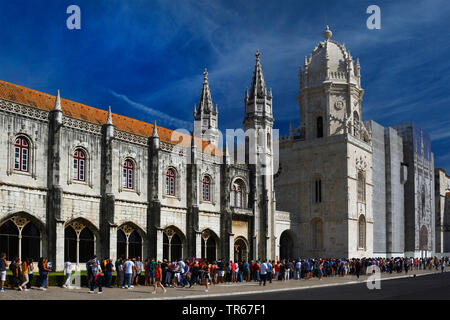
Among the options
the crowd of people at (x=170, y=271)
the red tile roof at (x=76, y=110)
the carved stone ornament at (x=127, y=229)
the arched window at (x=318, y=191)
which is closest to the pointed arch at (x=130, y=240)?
the carved stone ornament at (x=127, y=229)

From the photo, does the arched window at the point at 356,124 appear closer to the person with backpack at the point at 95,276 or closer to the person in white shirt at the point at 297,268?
the person in white shirt at the point at 297,268

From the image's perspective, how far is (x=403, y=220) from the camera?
6059 centimetres

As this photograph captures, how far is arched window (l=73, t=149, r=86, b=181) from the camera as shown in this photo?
3061 cm

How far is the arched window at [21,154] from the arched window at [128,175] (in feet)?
21.7

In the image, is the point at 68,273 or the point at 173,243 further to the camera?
the point at 173,243

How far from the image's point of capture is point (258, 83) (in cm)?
4619

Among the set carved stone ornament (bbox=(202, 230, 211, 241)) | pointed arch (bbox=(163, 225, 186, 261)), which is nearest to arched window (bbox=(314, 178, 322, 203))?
carved stone ornament (bbox=(202, 230, 211, 241))

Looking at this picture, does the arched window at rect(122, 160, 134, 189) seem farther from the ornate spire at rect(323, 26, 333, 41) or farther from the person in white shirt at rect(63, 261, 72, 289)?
the ornate spire at rect(323, 26, 333, 41)

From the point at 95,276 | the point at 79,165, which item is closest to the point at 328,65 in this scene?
the point at 79,165

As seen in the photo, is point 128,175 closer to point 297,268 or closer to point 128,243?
point 128,243

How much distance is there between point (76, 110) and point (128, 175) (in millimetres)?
5347

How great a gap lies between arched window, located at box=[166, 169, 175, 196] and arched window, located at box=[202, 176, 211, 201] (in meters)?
3.03

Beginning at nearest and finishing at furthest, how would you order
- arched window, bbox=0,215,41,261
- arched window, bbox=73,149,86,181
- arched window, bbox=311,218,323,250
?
arched window, bbox=0,215,41,261
arched window, bbox=73,149,86,181
arched window, bbox=311,218,323,250

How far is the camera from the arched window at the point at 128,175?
3356 cm
